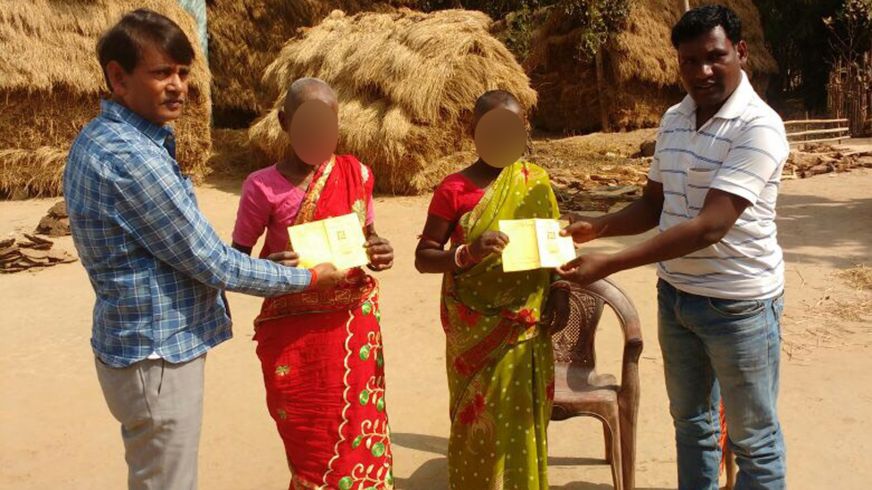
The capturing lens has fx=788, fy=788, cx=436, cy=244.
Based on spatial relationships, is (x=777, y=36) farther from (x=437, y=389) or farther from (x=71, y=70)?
(x=437, y=389)

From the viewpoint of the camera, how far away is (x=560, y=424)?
4035 mm

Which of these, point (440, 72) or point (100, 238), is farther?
point (440, 72)

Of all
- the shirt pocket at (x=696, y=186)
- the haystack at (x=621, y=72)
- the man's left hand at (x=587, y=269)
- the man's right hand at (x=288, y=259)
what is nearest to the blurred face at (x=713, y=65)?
the shirt pocket at (x=696, y=186)

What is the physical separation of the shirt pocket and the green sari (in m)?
0.57

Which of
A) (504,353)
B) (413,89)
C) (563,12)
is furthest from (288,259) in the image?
(563,12)

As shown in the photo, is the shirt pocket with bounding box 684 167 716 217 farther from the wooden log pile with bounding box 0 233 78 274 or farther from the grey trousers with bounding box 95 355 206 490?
the wooden log pile with bounding box 0 233 78 274

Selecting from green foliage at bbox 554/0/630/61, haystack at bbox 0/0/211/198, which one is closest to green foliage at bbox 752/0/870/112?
green foliage at bbox 554/0/630/61

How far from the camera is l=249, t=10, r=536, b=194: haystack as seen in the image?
33.2 feet

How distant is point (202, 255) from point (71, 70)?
9.96 m

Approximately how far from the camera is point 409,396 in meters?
4.45

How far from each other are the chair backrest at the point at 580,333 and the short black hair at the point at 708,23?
4.27ft

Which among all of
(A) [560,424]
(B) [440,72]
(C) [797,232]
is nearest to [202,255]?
(A) [560,424]

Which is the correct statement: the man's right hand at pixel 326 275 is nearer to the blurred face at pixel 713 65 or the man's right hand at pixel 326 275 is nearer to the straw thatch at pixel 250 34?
the blurred face at pixel 713 65

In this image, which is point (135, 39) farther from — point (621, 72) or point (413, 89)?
point (621, 72)
